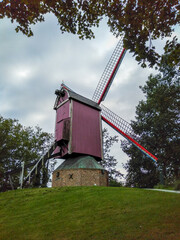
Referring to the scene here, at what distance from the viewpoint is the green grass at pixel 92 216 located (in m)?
7.27

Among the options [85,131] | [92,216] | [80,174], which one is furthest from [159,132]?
[92,216]

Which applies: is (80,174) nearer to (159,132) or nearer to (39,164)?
(39,164)

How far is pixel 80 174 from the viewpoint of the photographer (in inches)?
693

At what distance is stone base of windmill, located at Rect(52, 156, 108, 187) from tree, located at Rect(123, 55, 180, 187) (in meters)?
11.3

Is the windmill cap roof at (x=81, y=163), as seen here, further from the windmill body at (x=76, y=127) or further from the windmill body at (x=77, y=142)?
the windmill body at (x=76, y=127)

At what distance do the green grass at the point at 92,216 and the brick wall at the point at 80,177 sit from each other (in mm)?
3673

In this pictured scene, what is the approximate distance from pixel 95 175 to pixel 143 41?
1236 cm

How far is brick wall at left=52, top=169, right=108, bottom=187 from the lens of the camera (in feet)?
57.7

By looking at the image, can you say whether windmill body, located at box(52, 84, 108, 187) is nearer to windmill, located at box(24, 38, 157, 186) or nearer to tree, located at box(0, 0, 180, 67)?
windmill, located at box(24, 38, 157, 186)

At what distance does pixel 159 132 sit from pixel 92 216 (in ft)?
72.6

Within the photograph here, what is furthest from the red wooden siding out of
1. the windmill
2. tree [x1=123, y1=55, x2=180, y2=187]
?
tree [x1=123, y1=55, x2=180, y2=187]

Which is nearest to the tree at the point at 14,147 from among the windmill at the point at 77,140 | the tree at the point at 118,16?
the windmill at the point at 77,140

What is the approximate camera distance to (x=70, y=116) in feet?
65.5

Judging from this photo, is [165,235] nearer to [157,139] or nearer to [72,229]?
[72,229]
